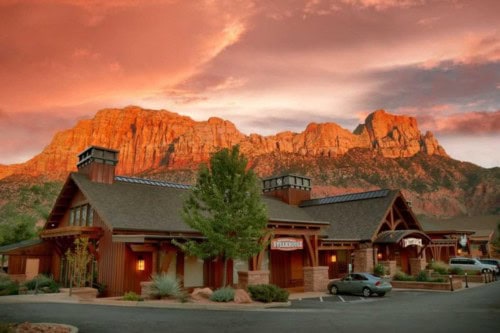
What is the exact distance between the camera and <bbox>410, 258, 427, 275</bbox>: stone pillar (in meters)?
37.3

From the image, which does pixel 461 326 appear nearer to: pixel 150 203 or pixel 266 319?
pixel 266 319

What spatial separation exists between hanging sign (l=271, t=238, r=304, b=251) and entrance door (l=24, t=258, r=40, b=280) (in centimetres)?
1894

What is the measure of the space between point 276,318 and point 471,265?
31.0 meters

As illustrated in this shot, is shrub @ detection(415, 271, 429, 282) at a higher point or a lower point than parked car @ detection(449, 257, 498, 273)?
lower

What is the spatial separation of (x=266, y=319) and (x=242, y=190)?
371 inches

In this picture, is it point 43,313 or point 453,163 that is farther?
point 453,163

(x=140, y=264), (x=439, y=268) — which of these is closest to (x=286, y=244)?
(x=140, y=264)

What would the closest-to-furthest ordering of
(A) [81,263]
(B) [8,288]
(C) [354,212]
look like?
(A) [81,263]
(B) [8,288]
(C) [354,212]

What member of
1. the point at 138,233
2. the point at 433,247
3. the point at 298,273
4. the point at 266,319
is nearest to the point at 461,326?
the point at 266,319

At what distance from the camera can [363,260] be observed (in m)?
35.4

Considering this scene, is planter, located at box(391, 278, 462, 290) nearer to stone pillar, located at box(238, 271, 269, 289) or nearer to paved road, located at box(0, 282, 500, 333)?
paved road, located at box(0, 282, 500, 333)

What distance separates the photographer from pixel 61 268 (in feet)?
102

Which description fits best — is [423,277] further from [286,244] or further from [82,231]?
[82,231]

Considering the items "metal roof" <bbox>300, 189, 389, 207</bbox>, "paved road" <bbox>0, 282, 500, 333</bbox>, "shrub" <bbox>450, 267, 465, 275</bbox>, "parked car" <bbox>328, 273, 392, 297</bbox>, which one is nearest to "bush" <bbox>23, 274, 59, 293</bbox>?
"paved road" <bbox>0, 282, 500, 333</bbox>
